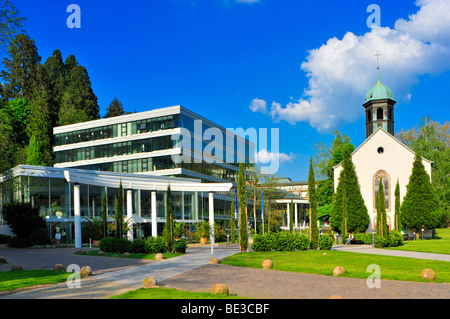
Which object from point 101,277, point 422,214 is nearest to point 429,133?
point 422,214

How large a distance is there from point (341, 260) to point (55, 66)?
297 ft

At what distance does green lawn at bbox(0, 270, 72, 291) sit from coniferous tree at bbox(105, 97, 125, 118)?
88.1 meters

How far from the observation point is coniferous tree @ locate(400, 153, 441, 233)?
157 ft

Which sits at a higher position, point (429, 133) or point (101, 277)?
point (429, 133)

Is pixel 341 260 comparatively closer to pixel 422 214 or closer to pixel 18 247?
pixel 18 247

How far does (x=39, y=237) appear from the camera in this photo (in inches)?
1372

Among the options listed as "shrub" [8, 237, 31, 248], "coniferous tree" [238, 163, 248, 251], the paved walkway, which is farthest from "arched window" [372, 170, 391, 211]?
"shrub" [8, 237, 31, 248]

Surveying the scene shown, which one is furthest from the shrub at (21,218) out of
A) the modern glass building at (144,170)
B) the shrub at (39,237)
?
the modern glass building at (144,170)

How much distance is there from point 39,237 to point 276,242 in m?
19.4

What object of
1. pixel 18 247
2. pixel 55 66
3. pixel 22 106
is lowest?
pixel 18 247

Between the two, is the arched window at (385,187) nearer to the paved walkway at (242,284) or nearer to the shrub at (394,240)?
the shrub at (394,240)
